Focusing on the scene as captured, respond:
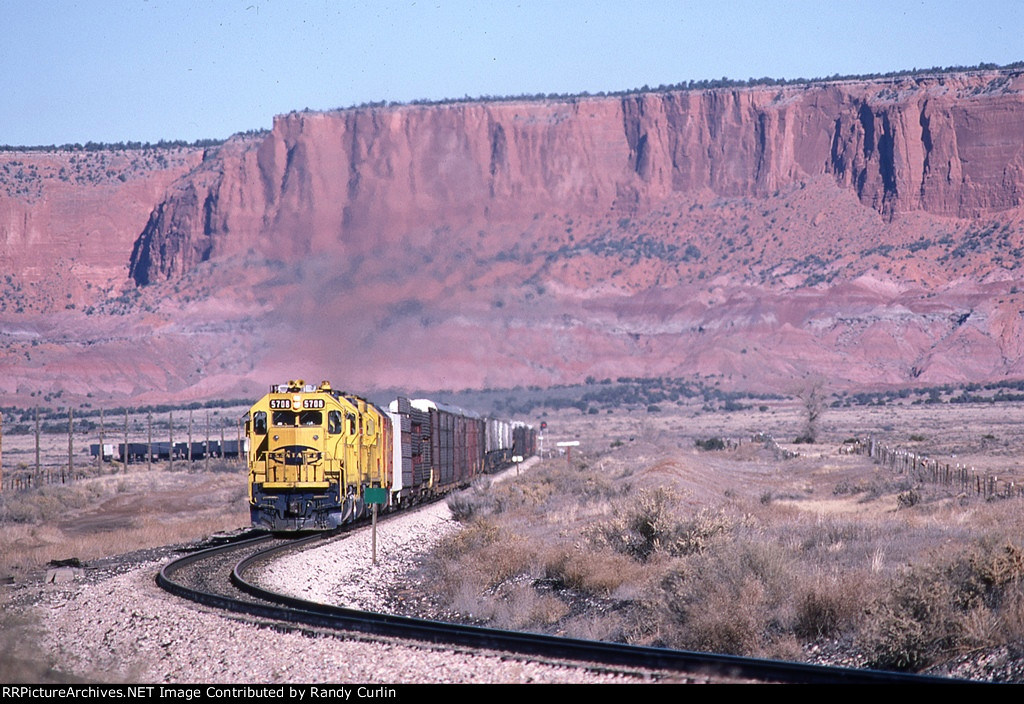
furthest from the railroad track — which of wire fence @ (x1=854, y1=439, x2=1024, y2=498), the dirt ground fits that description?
wire fence @ (x1=854, y1=439, x2=1024, y2=498)

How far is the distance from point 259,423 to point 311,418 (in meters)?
1.06

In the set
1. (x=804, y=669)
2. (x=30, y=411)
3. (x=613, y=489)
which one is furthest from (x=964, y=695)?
(x=30, y=411)

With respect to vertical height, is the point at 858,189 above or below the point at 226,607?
above

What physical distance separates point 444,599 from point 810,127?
166 m

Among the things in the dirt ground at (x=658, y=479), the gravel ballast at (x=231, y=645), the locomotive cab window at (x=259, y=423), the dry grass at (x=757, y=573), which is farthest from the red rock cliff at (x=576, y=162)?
the gravel ballast at (x=231, y=645)

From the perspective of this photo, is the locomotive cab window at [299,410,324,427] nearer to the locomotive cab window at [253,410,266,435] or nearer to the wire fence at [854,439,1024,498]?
the locomotive cab window at [253,410,266,435]

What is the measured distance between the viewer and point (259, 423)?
23.6 metres

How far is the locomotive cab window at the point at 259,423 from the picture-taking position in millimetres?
23609

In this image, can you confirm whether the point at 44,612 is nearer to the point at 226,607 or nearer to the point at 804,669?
the point at 226,607

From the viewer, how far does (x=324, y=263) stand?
162125 millimetres

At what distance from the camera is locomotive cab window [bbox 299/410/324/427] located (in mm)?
23391

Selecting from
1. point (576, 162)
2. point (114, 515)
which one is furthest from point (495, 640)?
point (576, 162)

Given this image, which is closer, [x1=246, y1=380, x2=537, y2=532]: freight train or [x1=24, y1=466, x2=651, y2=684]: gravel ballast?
[x1=24, y1=466, x2=651, y2=684]: gravel ballast

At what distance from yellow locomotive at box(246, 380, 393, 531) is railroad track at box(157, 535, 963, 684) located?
11.2ft
